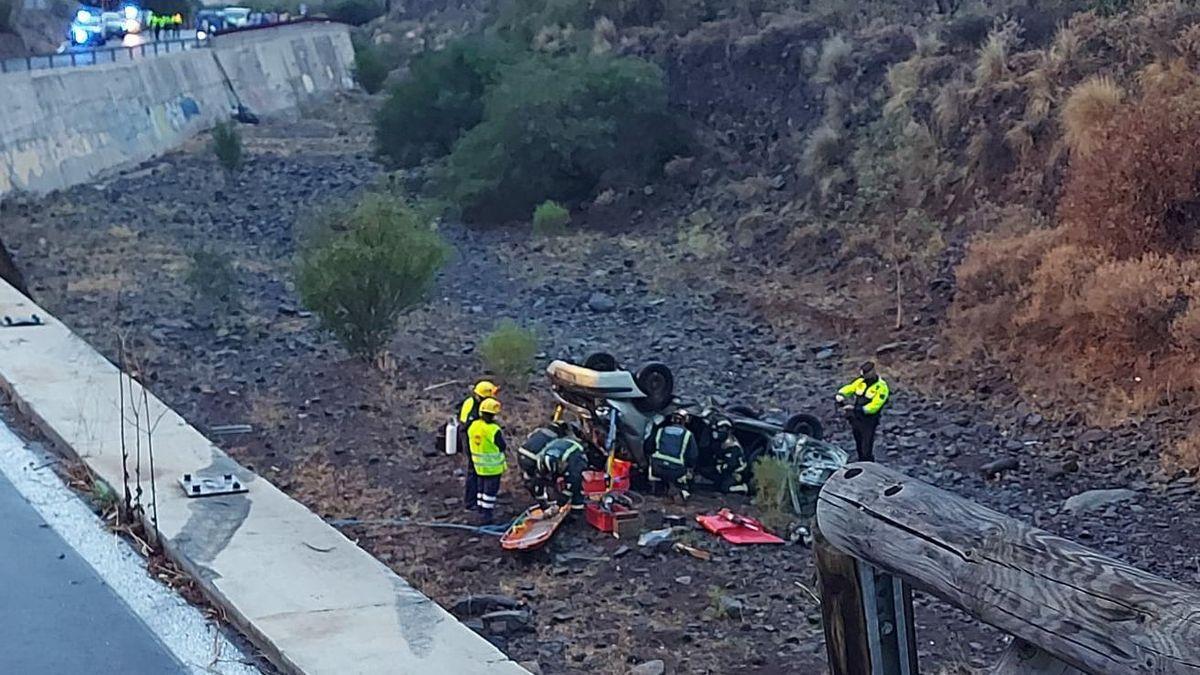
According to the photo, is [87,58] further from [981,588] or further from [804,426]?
[981,588]

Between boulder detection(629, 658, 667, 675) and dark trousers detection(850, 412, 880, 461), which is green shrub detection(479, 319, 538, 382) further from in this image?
boulder detection(629, 658, 667, 675)

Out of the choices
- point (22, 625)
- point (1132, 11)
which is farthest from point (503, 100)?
point (22, 625)

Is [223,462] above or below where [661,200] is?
above

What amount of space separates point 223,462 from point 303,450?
8.11ft

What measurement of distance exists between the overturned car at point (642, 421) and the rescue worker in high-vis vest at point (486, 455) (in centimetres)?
106

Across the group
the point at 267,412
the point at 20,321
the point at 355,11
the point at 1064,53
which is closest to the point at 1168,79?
the point at 1064,53

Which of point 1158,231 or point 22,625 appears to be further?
point 1158,231

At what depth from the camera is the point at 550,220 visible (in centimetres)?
2670

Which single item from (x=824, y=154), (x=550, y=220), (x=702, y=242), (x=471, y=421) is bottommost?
(x=702, y=242)

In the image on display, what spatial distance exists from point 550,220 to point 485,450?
16.7m

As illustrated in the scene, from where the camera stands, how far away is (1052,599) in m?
3.32

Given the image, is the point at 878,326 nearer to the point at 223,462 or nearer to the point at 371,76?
the point at 223,462

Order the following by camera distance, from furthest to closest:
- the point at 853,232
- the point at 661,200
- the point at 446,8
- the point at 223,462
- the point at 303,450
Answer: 1. the point at 446,8
2. the point at 661,200
3. the point at 853,232
4. the point at 303,450
5. the point at 223,462

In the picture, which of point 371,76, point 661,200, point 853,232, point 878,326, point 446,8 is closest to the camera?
point 878,326
